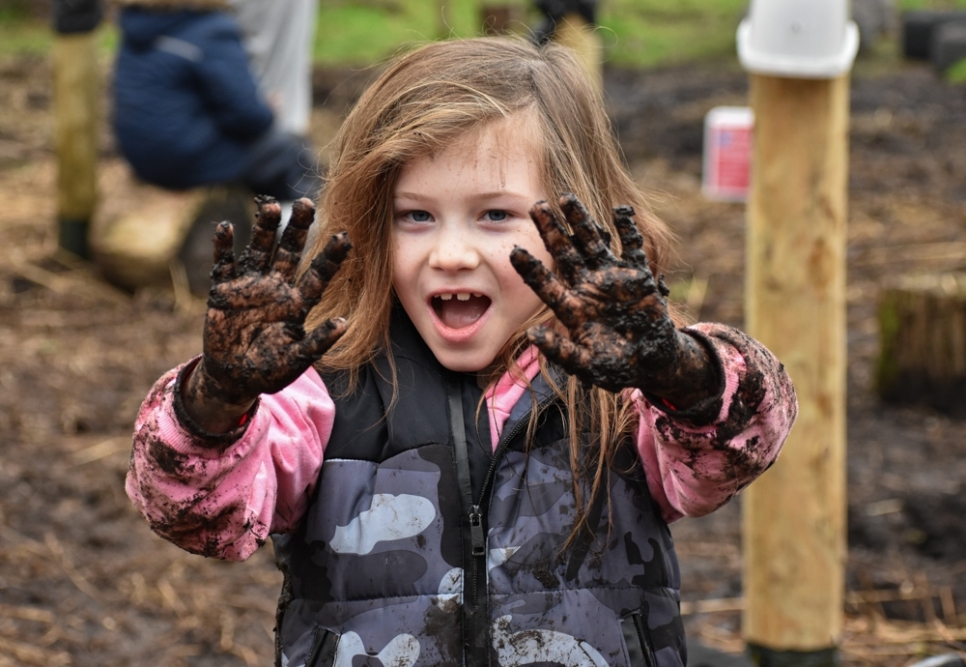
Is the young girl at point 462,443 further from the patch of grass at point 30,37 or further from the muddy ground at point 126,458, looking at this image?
the patch of grass at point 30,37

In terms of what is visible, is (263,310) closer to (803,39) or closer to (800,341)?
(803,39)

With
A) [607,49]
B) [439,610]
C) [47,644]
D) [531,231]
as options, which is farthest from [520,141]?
A: [607,49]

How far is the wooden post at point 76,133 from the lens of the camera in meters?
6.93

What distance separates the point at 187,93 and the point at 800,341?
4228 millimetres

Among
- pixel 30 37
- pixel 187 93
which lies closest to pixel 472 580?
pixel 187 93

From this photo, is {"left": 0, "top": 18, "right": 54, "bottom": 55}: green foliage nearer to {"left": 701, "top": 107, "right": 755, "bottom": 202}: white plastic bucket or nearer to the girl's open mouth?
{"left": 701, "top": 107, "right": 755, "bottom": 202}: white plastic bucket

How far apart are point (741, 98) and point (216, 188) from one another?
556 cm

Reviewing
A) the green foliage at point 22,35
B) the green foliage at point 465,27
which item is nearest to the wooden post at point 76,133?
the green foliage at point 465,27

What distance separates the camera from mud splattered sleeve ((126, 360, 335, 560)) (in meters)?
1.65

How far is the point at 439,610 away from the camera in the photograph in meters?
1.79

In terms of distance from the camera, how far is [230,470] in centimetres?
168

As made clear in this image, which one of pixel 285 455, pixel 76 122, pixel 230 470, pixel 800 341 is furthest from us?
pixel 76 122

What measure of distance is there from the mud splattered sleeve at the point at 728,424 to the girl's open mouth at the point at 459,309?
0.95 ft

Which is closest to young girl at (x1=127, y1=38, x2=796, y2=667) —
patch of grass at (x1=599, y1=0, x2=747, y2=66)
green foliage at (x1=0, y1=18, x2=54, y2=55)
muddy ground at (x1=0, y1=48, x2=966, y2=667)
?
muddy ground at (x1=0, y1=48, x2=966, y2=667)
